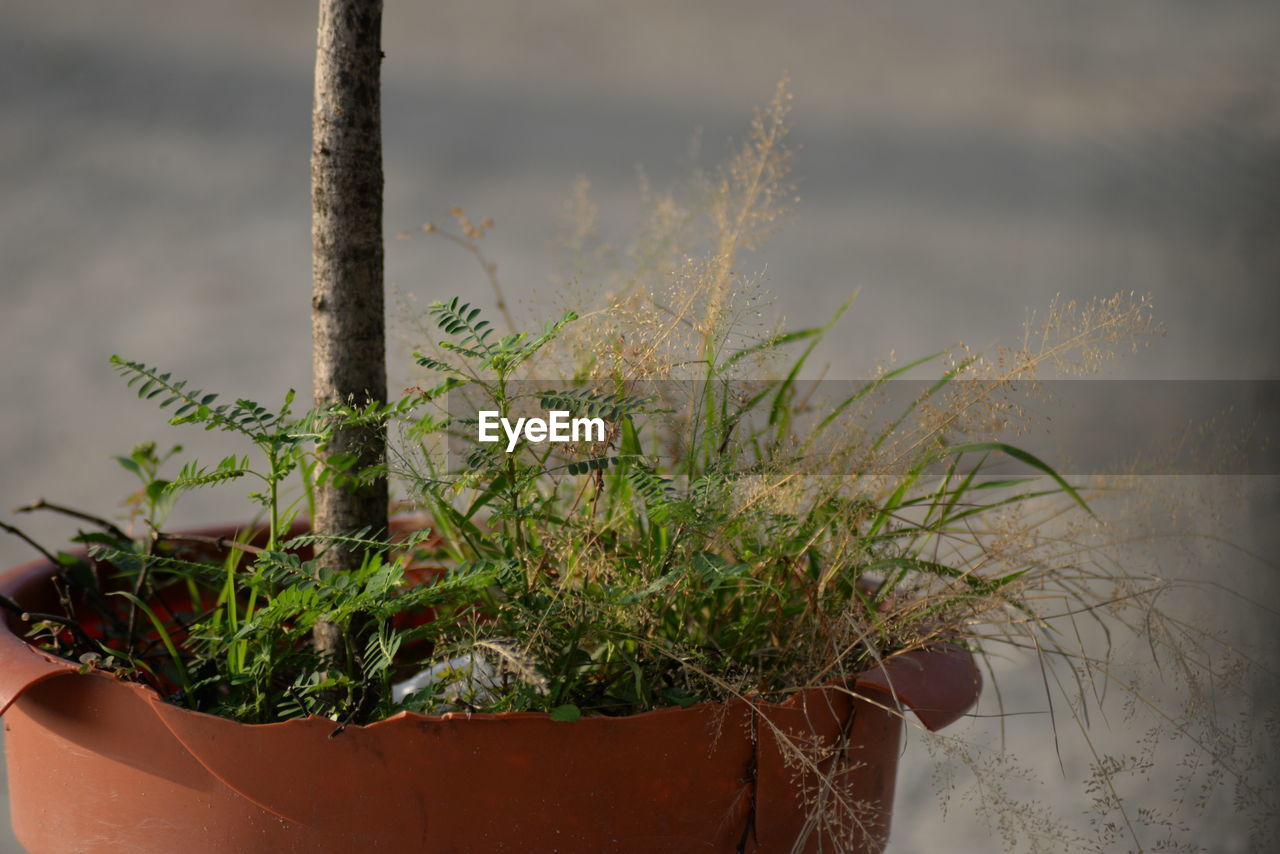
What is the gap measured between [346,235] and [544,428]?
29 cm

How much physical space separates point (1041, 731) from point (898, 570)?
83 cm

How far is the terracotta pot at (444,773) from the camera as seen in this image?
80cm

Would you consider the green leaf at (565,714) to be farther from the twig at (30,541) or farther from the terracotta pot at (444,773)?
the twig at (30,541)

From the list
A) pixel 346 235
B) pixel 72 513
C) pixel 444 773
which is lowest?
pixel 444 773

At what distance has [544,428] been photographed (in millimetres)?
871

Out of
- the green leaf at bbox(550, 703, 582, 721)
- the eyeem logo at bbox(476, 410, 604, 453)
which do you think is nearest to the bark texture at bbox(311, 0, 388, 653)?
the eyeem logo at bbox(476, 410, 604, 453)

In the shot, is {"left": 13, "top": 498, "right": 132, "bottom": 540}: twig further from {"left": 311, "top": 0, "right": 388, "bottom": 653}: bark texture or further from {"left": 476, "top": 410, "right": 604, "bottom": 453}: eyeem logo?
{"left": 476, "top": 410, "right": 604, "bottom": 453}: eyeem logo

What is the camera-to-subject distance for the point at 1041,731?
1.71 metres

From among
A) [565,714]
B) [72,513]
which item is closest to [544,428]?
[565,714]

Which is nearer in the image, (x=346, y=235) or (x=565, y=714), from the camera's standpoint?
(x=565, y=714)

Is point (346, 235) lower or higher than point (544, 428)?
higher

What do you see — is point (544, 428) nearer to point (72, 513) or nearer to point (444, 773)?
point (444, 773)

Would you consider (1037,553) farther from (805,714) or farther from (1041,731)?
(1041,731)

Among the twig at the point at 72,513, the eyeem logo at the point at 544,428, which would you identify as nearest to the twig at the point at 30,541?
the twig at the point at 72,513
